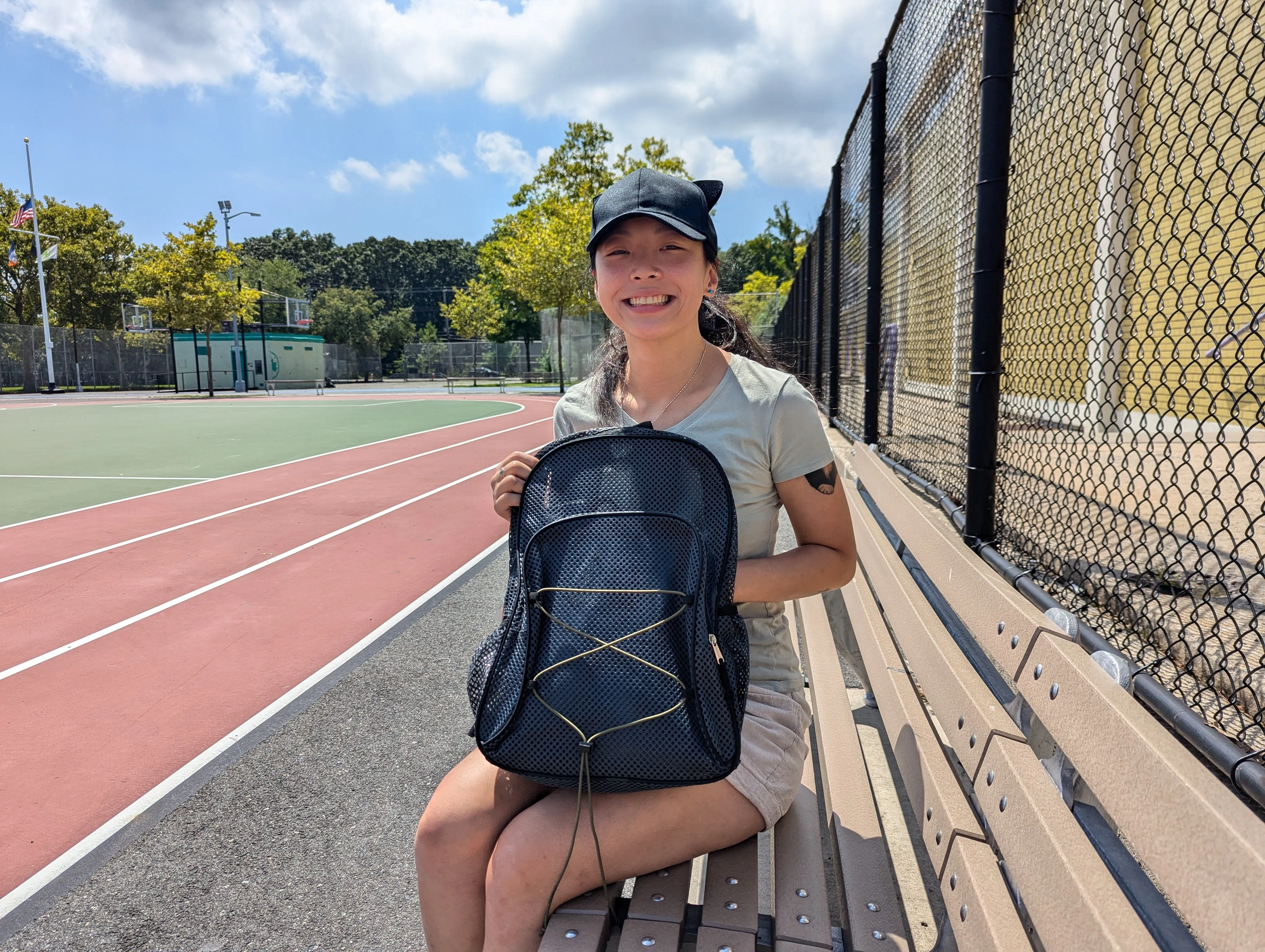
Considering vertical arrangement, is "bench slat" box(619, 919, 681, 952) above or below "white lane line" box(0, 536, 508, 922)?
above

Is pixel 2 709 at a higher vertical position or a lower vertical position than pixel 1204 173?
lower

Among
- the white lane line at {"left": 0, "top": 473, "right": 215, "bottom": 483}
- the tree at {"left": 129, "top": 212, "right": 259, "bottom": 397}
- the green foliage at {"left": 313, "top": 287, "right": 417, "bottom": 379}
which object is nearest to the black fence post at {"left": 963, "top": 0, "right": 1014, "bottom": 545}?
the white lane line at {"left": 0, "top": 473, "right": 215, "bottom": 483}

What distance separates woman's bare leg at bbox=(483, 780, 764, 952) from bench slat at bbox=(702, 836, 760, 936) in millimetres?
88

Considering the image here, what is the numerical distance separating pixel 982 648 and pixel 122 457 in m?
14.2

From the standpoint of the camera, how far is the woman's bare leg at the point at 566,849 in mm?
1600

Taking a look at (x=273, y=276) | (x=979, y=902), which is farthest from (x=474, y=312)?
(x=979, y=902)

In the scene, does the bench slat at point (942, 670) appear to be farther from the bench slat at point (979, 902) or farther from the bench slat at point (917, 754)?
the bench slat at point (979, 902)

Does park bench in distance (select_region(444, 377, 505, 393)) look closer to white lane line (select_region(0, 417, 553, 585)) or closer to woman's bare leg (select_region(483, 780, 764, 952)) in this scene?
white lane line (select_region(0, 417, 553, 585))

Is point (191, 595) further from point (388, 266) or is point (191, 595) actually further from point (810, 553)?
point (388, 266)

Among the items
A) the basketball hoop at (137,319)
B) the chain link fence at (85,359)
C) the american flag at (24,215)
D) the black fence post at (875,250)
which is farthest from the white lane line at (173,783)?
the basketball hoop at (137,319)

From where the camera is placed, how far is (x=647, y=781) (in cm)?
156

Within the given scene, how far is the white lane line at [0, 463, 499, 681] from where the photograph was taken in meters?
4.52

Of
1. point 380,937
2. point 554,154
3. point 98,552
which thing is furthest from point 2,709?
point 554,154

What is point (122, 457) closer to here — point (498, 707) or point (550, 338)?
point (498, 707)
